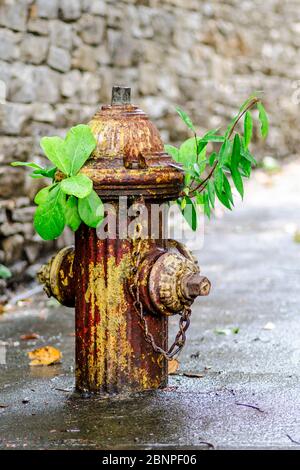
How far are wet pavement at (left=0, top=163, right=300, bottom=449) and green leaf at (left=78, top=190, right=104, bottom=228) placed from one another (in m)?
0.63

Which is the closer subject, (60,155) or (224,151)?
(60,155)

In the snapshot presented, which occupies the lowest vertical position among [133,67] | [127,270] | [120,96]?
[127,270]

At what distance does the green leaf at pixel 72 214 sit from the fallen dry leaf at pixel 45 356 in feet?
3.31

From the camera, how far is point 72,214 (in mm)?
3252

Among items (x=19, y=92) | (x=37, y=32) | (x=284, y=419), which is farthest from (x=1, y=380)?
(x=37, y=32)

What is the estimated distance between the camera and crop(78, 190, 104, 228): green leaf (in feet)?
10.5

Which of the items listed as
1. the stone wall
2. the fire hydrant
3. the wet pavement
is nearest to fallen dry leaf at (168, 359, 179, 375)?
the wet pavement

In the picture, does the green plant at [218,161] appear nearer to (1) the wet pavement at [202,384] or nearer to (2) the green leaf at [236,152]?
(2) the green leaf at [236,152]

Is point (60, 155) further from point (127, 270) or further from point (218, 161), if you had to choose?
point (218, 161)

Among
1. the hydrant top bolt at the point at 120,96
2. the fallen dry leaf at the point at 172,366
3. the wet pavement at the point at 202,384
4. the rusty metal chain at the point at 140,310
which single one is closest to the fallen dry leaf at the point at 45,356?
the wet pavement at the point at 202,384

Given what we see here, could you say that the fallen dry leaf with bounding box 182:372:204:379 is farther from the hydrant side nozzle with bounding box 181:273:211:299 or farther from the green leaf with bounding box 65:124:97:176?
the green leaf with bounding box 65:124:97:176

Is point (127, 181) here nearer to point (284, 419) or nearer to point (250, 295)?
point (284, 419)

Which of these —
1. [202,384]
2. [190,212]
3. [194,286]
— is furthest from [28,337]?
[194,286]

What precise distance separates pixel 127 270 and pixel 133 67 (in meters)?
4.50
